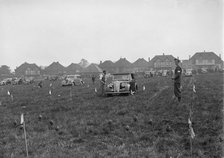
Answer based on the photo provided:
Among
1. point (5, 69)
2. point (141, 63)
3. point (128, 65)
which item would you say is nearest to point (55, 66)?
point (5, 69)

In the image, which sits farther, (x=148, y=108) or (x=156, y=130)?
(x=148, y=108)

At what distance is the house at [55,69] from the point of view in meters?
107

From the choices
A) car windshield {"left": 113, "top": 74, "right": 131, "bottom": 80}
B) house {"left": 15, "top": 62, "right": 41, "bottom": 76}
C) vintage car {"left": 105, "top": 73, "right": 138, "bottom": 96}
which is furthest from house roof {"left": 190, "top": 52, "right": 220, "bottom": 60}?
vintage car {"left": 105, "top": 73, "right": 138, "bottom": 96}

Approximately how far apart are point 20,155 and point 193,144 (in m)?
4.04

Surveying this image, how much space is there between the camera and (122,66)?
104500mm

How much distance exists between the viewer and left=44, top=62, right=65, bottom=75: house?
106562 mm

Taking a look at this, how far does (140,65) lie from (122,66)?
507 inches

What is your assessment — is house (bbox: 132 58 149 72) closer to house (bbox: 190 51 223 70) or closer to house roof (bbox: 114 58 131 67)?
house roof (bbox: 114 58 131 67)

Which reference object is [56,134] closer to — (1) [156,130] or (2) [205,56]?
(1) [156,130]

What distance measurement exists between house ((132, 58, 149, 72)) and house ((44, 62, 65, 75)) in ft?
95.5

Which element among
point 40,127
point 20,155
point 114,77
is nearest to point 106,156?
point 20,155

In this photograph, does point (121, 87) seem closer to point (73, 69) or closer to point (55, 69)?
point (55, 69)

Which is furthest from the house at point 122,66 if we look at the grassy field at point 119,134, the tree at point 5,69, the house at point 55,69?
the grassy field at point 119,134

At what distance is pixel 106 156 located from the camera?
591 cm
